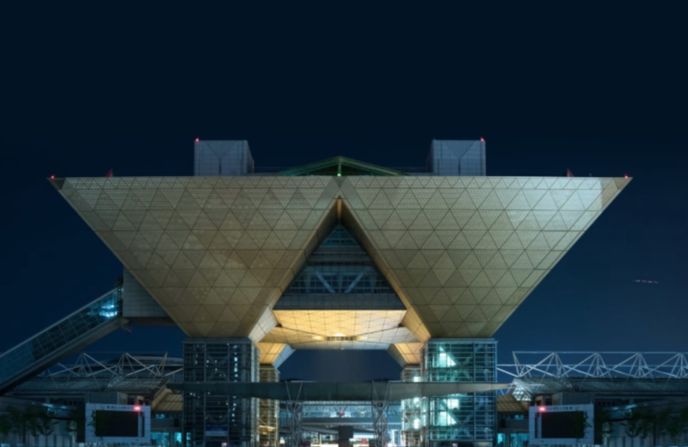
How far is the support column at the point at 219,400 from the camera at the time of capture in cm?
7950

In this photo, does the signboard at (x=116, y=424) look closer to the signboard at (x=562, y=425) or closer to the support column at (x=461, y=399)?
the support column at (x=461, y=399)

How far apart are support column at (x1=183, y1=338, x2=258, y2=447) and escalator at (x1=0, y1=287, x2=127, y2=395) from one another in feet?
26.6

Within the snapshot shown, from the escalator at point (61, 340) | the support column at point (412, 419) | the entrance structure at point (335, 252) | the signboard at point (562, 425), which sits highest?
the entrance structure at point (335, 252)

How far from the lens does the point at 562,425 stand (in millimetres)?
63938

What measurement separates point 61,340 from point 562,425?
46.5 m

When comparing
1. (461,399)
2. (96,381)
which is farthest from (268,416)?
(461,399)

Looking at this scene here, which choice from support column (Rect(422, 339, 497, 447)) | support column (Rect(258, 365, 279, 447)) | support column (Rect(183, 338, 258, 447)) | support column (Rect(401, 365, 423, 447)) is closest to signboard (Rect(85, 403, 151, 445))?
support column (Rect(183, 338, 258, 447))

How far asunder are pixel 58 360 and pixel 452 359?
123ft

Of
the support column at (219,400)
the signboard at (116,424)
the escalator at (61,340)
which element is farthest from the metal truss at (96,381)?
the signboard at (116,424)

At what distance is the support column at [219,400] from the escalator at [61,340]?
26.6 feet

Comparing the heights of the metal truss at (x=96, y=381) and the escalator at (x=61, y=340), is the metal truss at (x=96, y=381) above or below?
below

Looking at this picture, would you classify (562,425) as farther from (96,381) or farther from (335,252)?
(96,381)

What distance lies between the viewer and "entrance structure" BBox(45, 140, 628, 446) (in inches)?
2844

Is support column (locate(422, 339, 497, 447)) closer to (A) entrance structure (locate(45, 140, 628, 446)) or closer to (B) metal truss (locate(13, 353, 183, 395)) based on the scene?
(A) entrance structure (locate(45, 140, 628, 446))
